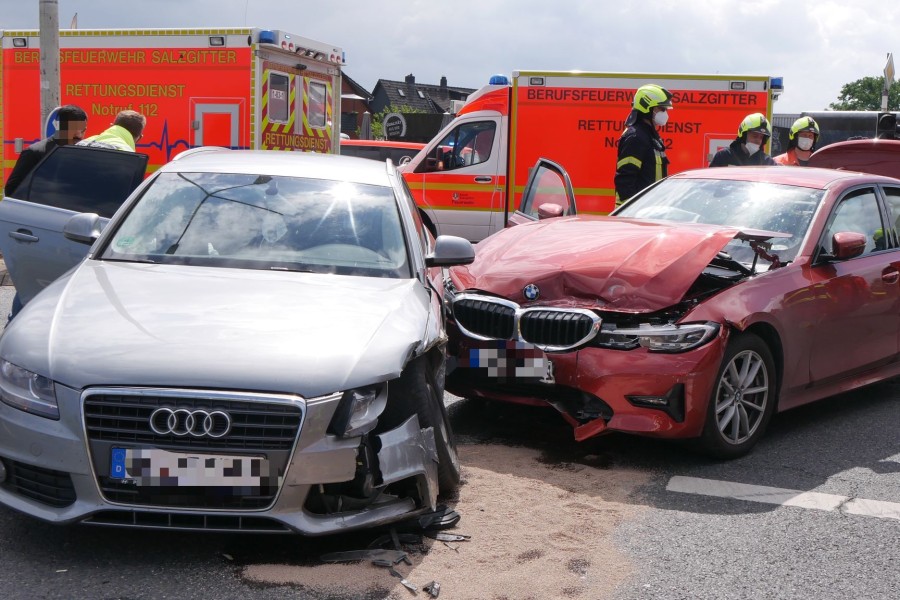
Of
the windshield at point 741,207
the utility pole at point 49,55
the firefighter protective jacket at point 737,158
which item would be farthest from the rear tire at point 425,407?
the utility pole at point 49,55

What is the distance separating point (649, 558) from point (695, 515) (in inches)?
25.8

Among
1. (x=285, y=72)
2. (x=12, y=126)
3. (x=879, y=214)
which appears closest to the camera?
(x=879, y=214)

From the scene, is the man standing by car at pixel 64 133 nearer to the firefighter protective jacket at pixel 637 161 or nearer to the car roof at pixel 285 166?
the car roof at pixel 285 166

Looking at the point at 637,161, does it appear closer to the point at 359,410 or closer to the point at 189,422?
the point at 359,410

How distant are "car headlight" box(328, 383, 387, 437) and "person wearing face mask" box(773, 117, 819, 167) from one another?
25.5ft

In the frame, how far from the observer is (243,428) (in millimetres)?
3721

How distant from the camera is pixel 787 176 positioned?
6938mm

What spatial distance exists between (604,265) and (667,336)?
55 cm

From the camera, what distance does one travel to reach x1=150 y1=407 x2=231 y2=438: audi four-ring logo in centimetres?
368

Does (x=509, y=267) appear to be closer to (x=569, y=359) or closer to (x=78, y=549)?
(x=569, y=359)

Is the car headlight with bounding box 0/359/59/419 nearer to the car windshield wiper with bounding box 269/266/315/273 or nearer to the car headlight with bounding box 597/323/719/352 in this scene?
the car windshield wiper with bounding box 269/266/315/273

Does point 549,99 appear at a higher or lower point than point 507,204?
higher

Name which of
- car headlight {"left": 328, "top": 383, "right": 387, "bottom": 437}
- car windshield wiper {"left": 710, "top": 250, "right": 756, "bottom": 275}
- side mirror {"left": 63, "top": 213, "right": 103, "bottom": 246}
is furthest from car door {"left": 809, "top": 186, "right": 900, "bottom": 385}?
side mirror {"left": 63, "top": 213, "right": 103, "bottom": 246}

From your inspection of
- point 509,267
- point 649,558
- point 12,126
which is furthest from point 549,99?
point 649,558
